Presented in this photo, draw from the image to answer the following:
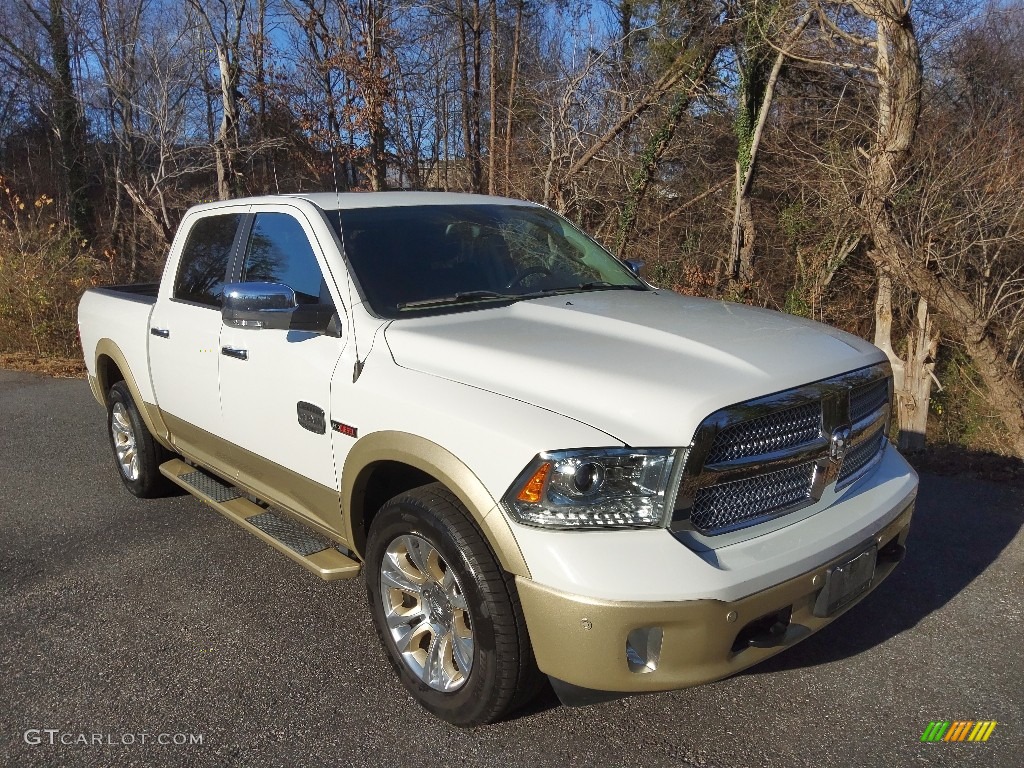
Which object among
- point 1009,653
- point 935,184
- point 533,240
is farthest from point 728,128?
point 1009,653

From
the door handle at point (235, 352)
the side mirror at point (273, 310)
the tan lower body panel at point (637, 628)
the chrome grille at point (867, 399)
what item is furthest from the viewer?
the door handle at point (235, 352)

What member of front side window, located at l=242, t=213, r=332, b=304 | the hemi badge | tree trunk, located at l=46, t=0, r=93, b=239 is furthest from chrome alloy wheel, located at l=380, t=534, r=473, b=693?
tree trunk, located at l=46, t=0, r=93, b=239

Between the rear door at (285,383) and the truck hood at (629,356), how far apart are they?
1.52 ft

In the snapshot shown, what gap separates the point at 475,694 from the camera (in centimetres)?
280

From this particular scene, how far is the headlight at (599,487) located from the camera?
246cm

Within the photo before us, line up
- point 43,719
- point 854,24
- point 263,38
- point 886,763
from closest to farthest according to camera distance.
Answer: point 886,763 → point 43,719 → point 854,24 → point 263,38

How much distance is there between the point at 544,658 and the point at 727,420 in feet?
3.08

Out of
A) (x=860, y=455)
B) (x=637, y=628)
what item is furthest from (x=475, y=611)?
(x=860, y=455)

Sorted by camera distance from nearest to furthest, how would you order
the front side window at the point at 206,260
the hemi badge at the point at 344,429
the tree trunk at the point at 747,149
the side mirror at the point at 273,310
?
the hemi badge at the point at 344,429 → the side mirror at the point at 273,310 → the front side window at the point at 206,260 → the tree trunk at the point at 747,149

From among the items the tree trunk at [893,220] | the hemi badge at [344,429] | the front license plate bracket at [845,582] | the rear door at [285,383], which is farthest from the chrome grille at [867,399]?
the tree trunk at [893,220]

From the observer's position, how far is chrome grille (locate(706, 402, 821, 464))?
259 cm

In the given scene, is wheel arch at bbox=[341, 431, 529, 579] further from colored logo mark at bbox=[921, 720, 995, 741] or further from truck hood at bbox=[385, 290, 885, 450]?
colored logo mark at bbox=[921, 720, 995, 741]

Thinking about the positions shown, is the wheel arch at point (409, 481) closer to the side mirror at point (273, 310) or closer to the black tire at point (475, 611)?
the black tire at point (475, 611)

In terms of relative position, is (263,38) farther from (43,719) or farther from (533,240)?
(43,719)
